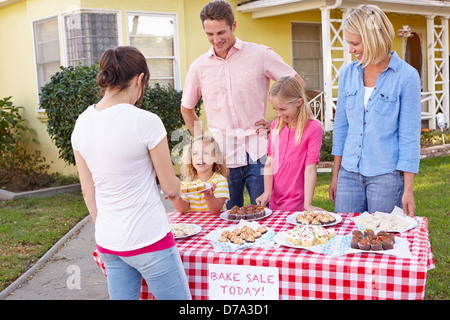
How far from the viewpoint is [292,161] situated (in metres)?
3.44

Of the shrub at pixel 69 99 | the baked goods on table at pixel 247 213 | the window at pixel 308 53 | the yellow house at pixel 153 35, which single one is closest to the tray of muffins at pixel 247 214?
the baked goods on table at pixel 247 213

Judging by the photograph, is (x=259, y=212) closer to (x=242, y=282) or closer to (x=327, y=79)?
(x=242, y=282)

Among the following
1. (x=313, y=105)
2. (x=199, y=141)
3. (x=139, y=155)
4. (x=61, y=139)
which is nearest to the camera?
(x=139, y=155)

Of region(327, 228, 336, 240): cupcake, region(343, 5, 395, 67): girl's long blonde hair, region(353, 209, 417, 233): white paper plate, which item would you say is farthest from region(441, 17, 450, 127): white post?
region(327, 228, 336, 240): cupcake

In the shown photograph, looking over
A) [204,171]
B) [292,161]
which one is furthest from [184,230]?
[292,161]

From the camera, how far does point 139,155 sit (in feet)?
6.56

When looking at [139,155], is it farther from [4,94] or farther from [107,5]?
[4,94]

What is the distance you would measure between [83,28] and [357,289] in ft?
23.7

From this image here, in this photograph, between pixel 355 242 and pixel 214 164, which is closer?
pixel 355 242

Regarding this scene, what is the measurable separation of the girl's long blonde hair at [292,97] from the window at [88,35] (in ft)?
18.1

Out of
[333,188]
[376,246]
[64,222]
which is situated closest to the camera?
[376,246]

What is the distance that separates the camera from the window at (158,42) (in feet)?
28.9

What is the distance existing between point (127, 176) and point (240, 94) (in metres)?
1.80

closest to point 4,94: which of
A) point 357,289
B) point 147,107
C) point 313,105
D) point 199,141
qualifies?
point 147,107
